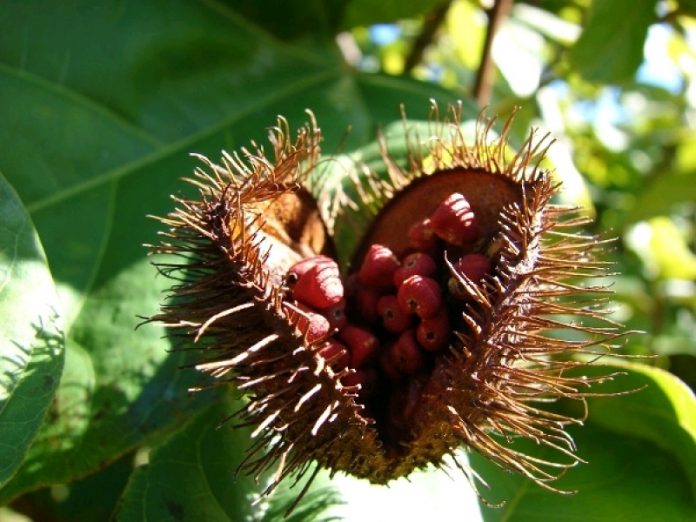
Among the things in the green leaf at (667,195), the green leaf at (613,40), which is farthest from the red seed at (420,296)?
the green leaf at (667,195)

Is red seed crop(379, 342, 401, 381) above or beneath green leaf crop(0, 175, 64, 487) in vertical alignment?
beneath

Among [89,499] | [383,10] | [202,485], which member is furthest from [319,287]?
[383,10]

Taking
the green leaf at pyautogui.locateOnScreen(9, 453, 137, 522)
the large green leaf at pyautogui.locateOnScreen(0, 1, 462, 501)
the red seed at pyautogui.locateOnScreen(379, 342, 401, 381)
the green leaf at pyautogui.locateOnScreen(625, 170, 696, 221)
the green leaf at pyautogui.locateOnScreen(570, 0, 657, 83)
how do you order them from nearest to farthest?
the red seed at pyautogui.locateOnScreen(379, 342, 401, 381), the large green leaf at pyautogui.locateOnScreen(0, 1, 462, 501), the green leaf at pyautogui.locateOnScreen(9, 453, 137, 522), the green leaf at pyautogui.locateOnScreen(570, 0, 657, 83), the green leaf at pyautogui.locateOnScreen(625, 170, 696, 221)

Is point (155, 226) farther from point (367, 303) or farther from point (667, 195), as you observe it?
point (667, 195)

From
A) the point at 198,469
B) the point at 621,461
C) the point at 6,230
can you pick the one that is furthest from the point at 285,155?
the point at 621,461

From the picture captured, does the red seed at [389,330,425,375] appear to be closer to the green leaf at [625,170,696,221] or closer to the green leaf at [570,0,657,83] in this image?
the green leaf at [570,0,657,83]

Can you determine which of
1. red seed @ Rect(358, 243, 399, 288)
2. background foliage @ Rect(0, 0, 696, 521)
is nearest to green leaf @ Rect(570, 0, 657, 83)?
background foliage @ Rect(0, 0, 696, 521)
